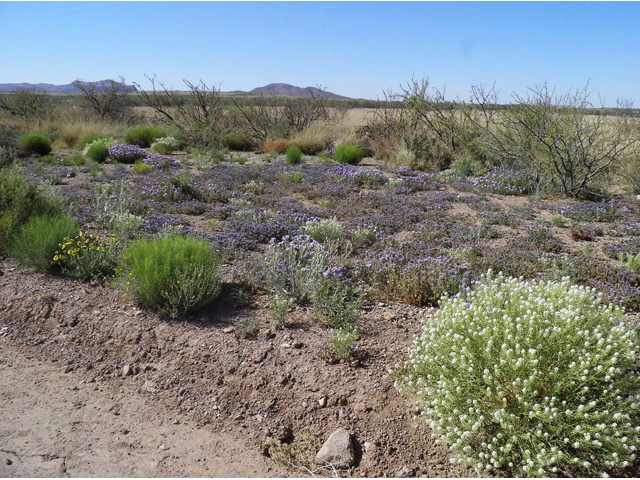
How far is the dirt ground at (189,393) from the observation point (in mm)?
3357

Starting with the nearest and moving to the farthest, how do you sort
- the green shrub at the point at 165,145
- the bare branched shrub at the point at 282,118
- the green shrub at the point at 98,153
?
the green shrub at the point at 98,153
the green shrub at the point at 165,145
the bare branched shrub at the point at 282,118

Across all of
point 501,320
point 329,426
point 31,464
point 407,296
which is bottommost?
point 31,464

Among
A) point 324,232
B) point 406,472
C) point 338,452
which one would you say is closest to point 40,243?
point 324,232

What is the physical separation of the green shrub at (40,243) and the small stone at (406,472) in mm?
4508

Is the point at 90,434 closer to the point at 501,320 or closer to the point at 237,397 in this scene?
the point at 237,397

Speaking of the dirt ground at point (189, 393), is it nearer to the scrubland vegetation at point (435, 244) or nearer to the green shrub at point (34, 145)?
the scrubland vegetation at point (435, 244)

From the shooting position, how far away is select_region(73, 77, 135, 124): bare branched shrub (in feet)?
82.9

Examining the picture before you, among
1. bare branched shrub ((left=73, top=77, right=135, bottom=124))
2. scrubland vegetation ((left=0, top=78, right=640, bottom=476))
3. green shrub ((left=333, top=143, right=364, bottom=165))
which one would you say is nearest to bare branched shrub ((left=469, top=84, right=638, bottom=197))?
scrubland vegetation ((left=0, top=78, right=640, bottom=476))

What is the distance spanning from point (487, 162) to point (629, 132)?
3.57m

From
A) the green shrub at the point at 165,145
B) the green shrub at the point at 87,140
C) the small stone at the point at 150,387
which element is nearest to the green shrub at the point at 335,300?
the small stone at the point at 150,387

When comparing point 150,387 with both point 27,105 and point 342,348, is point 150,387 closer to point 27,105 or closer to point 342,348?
point 342,348

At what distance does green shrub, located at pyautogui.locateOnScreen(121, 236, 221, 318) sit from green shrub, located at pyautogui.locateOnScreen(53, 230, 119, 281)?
704mm

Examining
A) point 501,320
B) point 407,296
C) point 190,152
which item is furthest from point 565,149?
point 190,152

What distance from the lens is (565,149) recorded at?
33.5ft
